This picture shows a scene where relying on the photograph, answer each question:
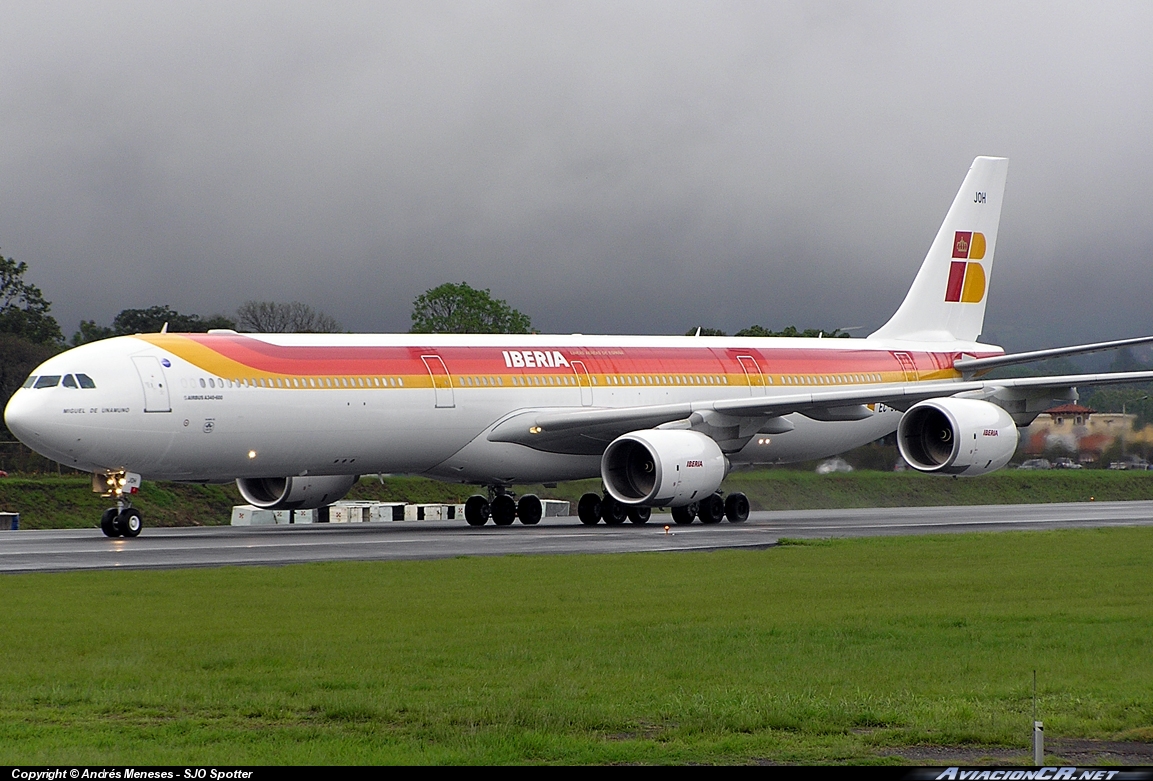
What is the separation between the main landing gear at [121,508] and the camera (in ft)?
94.7

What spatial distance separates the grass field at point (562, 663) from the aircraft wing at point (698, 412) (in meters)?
13.5

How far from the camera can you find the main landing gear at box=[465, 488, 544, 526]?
35656 millimetres

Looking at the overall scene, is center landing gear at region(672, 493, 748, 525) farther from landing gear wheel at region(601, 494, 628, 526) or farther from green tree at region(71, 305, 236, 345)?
green tree at region(71, 305, 236, 345)

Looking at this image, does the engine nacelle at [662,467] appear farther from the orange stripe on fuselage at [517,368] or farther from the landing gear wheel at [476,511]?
the landing gear wheel at [476,511]

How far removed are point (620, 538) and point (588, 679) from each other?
56.1ft

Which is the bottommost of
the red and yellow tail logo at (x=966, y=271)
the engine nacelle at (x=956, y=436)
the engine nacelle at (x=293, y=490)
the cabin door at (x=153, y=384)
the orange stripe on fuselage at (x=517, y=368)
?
the engine nacelle at (x=293, y=490)

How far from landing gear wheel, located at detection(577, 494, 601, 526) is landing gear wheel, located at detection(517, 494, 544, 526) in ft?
6.11

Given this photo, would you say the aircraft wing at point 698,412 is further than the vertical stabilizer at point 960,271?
No

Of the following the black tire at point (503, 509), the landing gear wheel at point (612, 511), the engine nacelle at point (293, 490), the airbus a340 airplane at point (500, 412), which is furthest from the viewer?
the black tire at point (503, 509)

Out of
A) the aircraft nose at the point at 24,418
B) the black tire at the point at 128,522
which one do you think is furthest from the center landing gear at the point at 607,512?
the aircraft nose at the point at 24,418

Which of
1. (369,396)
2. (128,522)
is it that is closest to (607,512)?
(369,396)

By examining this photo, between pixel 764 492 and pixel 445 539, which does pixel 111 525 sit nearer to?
pixel 445 539

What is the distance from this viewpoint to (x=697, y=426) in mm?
33750

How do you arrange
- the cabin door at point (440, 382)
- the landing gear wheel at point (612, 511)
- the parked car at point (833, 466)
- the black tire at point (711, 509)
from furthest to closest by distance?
the parked car at point (833, 466), the landing gear wheel at point (612, 511), the black tire at point (711, 509), the cabin door at point (440, 382)
